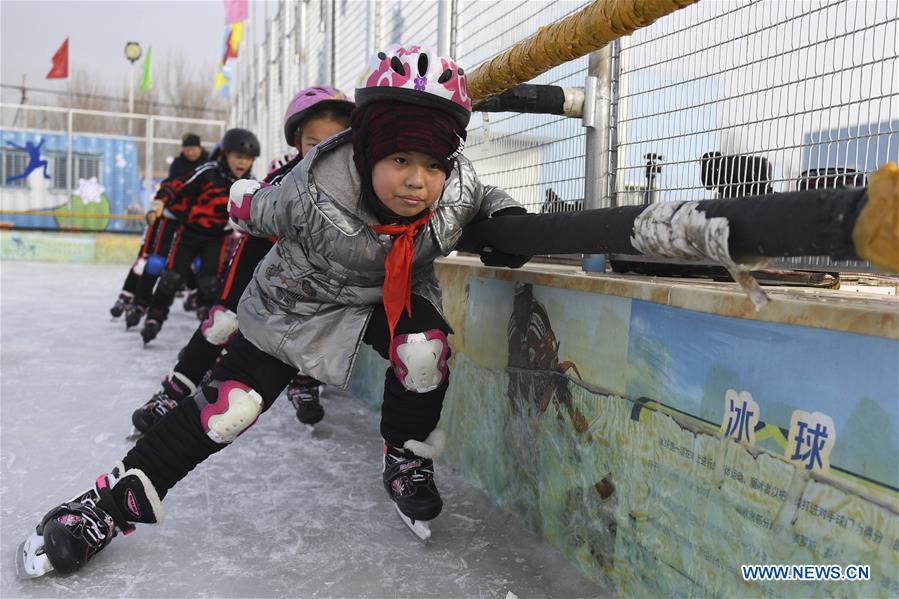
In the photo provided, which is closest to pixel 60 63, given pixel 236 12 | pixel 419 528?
pixel 236 12

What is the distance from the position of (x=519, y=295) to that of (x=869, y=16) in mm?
1083

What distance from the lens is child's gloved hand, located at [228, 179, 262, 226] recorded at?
215 centimetres

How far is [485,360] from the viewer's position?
248cm

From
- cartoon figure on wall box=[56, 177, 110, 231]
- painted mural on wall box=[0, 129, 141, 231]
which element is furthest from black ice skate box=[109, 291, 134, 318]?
painted mural on wall box=[0, 129, 141, 231]

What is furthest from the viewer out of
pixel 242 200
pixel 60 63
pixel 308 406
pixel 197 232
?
pixel 60 63

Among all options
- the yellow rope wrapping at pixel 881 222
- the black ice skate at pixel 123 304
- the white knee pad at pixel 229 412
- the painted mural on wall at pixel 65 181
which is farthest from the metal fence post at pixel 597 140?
the painted mural on wall at pixel 65 181

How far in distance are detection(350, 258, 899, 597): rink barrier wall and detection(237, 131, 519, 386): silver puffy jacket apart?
30 centimetres

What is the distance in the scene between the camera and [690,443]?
4.83ft

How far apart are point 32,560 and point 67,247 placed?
14.3 meters

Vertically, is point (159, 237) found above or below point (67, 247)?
above

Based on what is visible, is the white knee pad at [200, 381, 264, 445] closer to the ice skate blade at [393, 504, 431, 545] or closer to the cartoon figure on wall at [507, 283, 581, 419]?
the ice skate blade at [393, 504, 431, 545]

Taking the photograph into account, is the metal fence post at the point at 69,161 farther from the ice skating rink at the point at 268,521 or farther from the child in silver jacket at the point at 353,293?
the child in silver jacket at the point at 353,293

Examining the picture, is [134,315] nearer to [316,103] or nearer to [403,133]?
[316,103]

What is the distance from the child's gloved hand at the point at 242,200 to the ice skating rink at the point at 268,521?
0.81 m
